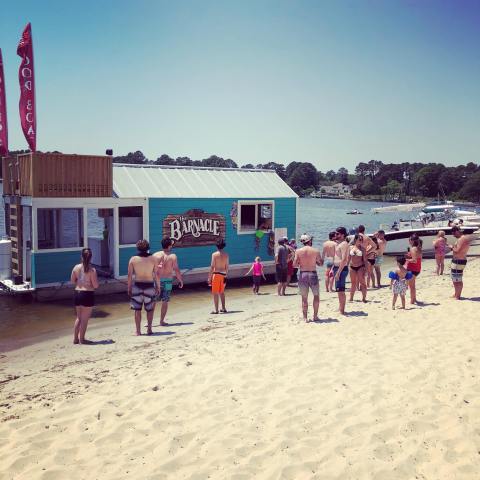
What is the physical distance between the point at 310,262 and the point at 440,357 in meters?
2.90

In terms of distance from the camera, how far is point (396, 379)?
591cm

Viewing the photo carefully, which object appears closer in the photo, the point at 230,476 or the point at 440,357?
the point at 230,476

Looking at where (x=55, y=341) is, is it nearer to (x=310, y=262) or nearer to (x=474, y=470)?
(x=310, y=262)

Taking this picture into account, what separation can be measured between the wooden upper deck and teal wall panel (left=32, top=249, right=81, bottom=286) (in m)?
1.53

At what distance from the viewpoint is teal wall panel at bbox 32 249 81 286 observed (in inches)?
492


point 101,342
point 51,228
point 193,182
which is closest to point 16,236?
point 51,228

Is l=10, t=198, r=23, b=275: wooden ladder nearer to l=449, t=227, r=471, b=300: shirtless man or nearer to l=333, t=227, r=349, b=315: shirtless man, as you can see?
l=333, t=227, r=349, b=315: shirtless man

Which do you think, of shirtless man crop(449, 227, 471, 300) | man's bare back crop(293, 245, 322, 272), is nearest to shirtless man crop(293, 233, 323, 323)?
man's bare back crop(293, 245, 322, 272)

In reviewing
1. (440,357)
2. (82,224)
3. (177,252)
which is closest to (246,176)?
(177,252)

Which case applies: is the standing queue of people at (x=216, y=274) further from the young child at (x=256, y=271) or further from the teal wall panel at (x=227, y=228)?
the teal wall panel at (x=227, y=228)

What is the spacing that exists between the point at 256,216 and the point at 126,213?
4.27 metres

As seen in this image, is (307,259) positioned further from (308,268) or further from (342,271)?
(342,271)

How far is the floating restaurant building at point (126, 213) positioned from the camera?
12.6 meters

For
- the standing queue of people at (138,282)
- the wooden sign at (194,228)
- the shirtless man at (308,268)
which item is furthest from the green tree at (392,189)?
the standing queue of people at (138,282)
